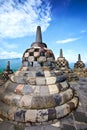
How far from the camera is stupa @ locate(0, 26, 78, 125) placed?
16.0 ft

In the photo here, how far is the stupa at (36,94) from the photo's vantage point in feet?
16.0

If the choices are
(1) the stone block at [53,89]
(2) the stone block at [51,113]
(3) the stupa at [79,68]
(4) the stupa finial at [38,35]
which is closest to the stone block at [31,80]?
(1) the stone block at [53,89]

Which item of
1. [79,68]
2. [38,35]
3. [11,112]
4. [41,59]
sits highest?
[38,35]

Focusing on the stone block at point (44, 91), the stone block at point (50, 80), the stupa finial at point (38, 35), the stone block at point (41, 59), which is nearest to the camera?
the stone block at point (44, 91)

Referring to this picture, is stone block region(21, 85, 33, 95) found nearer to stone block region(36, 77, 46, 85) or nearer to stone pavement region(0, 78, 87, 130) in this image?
stone block region(36, 77, 46, 85)

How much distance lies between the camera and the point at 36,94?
5324 millimetres

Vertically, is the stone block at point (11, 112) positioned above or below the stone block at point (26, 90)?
below

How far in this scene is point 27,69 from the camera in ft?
20.9

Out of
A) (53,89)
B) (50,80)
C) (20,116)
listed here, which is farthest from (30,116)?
(50,80)

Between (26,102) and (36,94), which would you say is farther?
(36,94)

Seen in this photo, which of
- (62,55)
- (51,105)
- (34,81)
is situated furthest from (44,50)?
(62,55)

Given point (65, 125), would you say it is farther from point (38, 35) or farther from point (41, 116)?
point (38, 35)

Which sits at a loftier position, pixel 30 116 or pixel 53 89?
pixel 53 89

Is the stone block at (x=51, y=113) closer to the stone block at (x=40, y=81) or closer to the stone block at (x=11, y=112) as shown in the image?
the stone block at (x=40, y=81)
